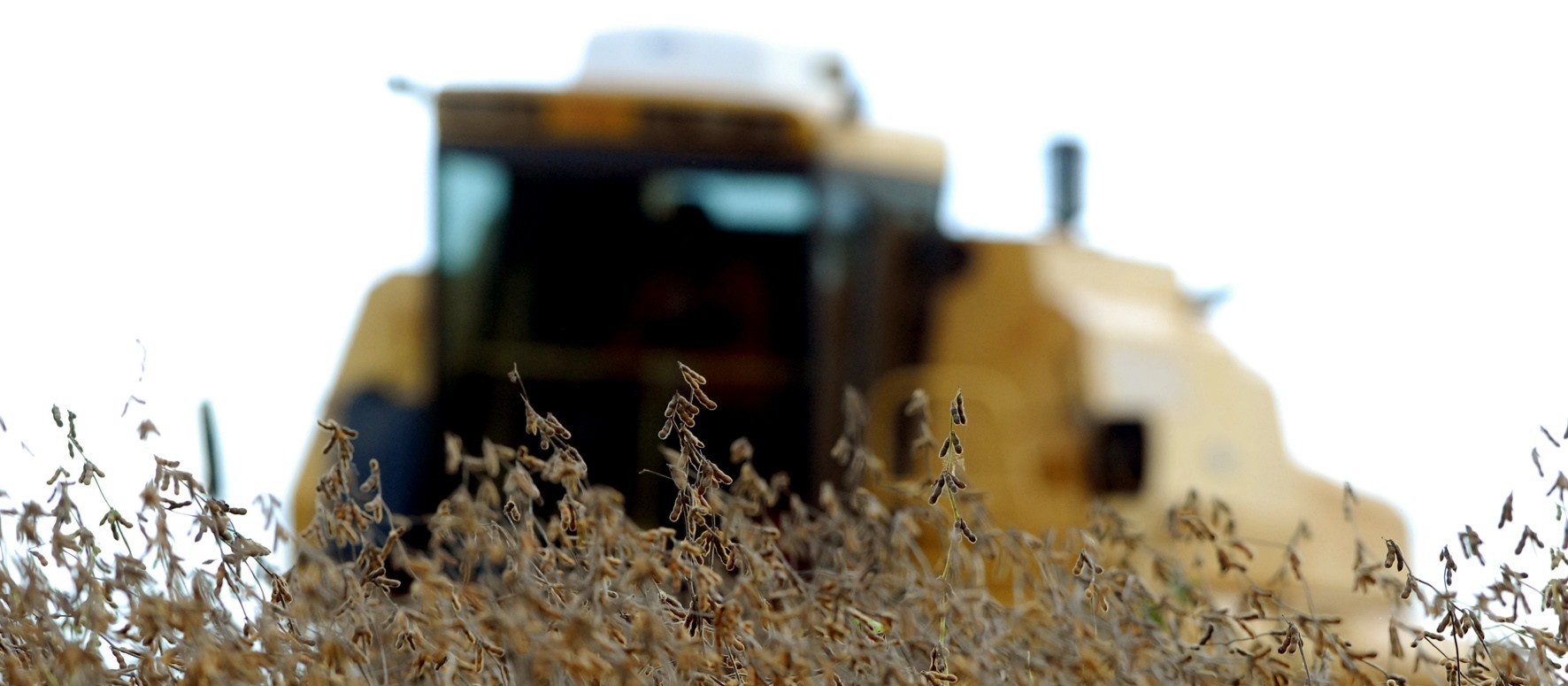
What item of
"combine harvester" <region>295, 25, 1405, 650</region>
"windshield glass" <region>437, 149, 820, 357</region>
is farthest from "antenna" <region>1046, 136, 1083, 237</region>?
"windshield glass" <region>437, 149, 820, 357</region>

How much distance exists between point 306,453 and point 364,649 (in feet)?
11.1

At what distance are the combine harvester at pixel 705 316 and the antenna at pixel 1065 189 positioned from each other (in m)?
→ 0.82

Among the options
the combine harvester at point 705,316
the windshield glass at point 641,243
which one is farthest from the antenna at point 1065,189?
the windshield glass at point 641,243

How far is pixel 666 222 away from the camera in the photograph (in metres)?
4.96

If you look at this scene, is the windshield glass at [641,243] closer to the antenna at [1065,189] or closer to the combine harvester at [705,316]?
the combine harvester at [705,316]

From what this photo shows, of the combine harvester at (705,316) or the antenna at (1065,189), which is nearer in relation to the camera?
the combine harvester at (705,316)

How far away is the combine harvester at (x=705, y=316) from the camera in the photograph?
4965mm

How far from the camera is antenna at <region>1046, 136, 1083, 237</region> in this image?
5.97m

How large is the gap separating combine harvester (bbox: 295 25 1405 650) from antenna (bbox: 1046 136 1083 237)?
2.70 feet

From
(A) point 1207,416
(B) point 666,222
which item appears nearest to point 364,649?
(B) point 666,222

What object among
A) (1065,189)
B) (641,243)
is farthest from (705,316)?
(1065,189)

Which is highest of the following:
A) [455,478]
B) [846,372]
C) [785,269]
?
[785,269]

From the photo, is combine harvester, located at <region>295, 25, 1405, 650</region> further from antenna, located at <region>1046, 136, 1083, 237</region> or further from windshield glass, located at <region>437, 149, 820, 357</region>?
antenna, located at <region>1046, 136, 1083, 237</region>

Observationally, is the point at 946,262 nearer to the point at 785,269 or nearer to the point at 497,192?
the point at 785,269
